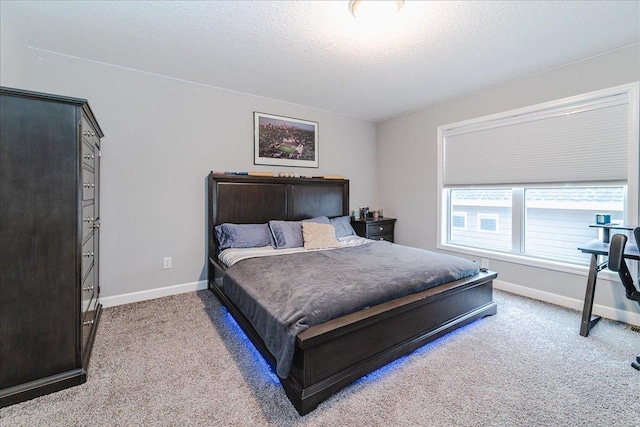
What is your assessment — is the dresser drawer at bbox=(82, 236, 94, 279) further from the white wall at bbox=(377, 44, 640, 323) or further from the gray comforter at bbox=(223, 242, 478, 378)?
the white wall at bbox=(377, 44, 640, 323)

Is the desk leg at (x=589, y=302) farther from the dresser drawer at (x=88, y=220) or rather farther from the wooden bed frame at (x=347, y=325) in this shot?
the dresser drawer at (x=88, y=220)

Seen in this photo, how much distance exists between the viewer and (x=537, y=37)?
2.31 m

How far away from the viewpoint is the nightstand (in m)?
4.27

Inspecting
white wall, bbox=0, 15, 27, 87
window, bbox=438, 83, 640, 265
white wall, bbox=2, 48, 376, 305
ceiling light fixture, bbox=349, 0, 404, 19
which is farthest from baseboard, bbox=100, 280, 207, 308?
window, bbox=438, 83, 640, 265

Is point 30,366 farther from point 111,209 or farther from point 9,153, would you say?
point 111,209

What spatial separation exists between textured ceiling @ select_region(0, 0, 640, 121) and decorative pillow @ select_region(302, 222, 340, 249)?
5.57 feet

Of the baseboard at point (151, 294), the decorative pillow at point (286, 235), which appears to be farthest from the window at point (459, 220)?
the baseboard at point (151, 294)

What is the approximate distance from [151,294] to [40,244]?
5.57ft

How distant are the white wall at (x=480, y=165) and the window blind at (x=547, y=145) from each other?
0.43 feet

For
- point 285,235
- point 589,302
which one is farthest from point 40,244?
point 589,302

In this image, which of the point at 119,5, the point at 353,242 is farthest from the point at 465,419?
the point at 119,5

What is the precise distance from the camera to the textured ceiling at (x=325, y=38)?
6.52ft

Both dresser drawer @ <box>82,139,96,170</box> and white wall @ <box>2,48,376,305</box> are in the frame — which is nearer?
dresser drawer @ <box>82,139,96,170</box>

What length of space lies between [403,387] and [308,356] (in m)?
0.66
